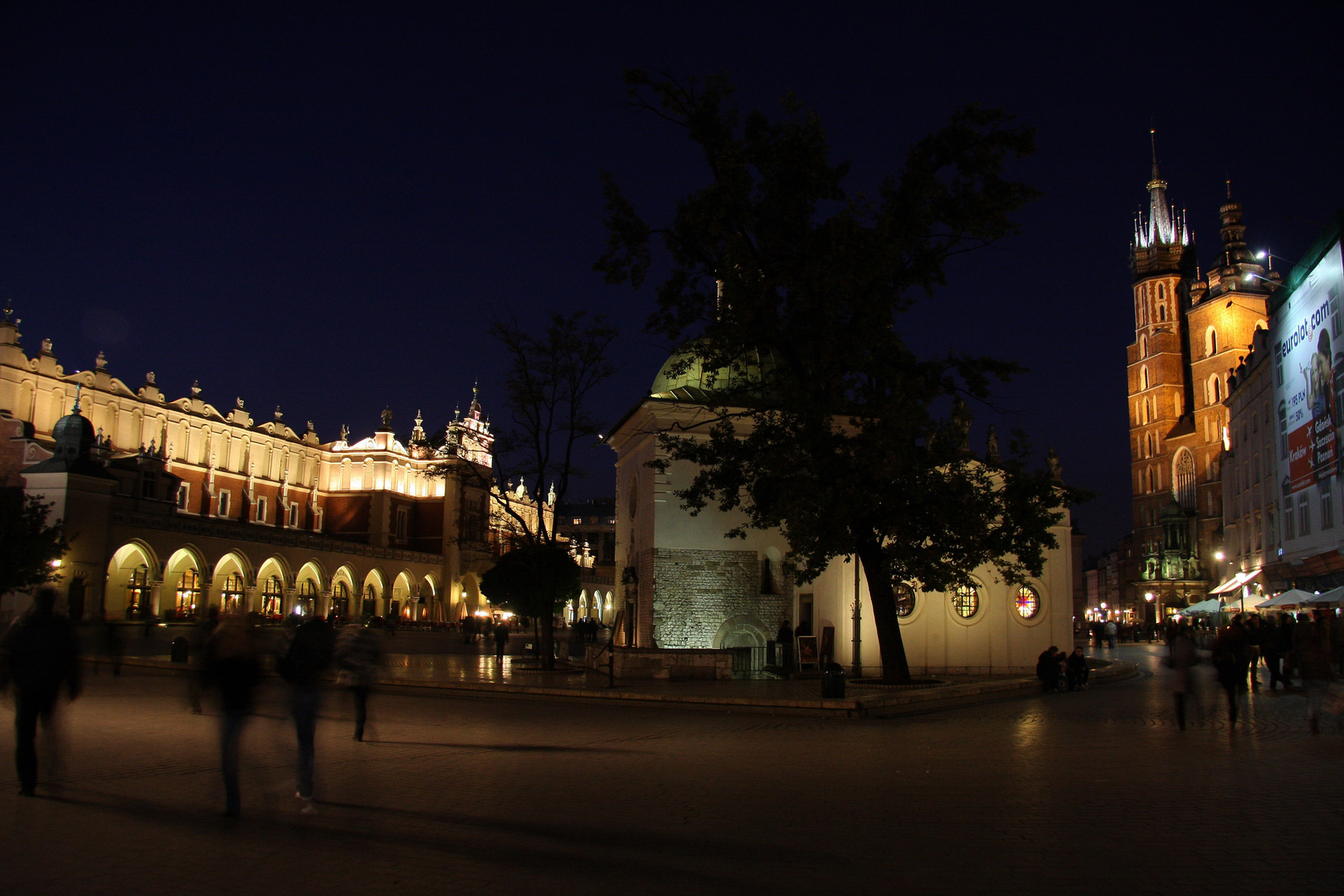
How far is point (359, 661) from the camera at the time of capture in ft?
39.0

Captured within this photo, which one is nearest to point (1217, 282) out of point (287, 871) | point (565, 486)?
point (565, 486)

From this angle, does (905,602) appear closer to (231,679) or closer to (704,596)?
(704,596)

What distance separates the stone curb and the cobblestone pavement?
2.75m

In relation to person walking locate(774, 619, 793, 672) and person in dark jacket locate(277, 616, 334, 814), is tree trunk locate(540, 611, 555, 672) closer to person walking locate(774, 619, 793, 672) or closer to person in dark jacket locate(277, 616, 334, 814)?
person walking locate(774, 619, 793, 672)

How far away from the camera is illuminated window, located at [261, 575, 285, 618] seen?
56.3 m

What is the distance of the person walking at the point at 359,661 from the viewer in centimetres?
1186

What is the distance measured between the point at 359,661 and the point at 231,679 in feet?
13.7

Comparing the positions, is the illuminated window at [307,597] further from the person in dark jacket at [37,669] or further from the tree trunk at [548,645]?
the person in dark jacket at [37,669]

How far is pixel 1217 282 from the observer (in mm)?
85188

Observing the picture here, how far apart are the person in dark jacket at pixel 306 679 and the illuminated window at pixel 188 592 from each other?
154 ft

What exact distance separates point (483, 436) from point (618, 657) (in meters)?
9.05

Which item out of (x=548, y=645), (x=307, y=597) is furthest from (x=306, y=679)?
(x=307, y=597)

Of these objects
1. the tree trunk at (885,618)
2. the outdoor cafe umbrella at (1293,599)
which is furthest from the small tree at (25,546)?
the outdoor cafe umbrella at (1293,599)

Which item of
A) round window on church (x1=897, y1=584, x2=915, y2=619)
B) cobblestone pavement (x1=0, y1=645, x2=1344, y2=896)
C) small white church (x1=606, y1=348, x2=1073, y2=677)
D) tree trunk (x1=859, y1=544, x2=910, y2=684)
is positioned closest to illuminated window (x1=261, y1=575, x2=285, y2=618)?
small white church (x1=606, y1=348, x2=1073, y2=677)
